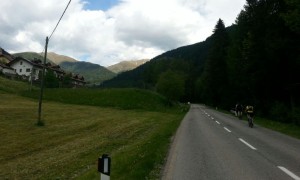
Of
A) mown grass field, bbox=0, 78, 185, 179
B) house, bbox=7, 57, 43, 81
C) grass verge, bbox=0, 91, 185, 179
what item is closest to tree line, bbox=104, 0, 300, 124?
grass verge, bbox=0, 91, 185, 179

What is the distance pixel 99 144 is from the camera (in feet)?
60.2

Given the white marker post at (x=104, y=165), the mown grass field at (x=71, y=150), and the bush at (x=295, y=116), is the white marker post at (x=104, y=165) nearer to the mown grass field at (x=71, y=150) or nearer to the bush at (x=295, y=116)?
the mown grass field at (x=71, y=150)

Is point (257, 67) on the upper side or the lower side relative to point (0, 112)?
upper

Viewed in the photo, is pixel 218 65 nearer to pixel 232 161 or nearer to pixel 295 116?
pixel 295 116

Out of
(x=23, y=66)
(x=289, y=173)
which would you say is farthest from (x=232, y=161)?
(x=23, y=66)

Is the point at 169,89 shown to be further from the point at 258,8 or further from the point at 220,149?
the point at 220,149

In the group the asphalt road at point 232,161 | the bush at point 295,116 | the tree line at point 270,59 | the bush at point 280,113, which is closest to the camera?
the asphalt road at point 232,161

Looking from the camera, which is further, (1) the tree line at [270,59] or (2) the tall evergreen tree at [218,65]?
(2) the tall evergreen tree at [218,65]

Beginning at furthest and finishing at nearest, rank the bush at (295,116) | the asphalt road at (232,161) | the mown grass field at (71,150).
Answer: the bush at (295,116), the mown grass field at (71,150), the asphalt road at (232,161)

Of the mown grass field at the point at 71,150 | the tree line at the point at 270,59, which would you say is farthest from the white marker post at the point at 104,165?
the tree line at the point at 270,59

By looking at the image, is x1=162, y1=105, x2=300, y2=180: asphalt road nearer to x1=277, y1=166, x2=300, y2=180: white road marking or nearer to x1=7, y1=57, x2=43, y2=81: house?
x1=277, y1=166, x2=300, y2=180: white road marking

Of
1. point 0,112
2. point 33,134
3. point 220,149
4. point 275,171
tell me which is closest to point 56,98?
point 0,112

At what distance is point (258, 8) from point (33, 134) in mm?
30846

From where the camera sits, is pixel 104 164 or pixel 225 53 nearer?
pixel 104 164
